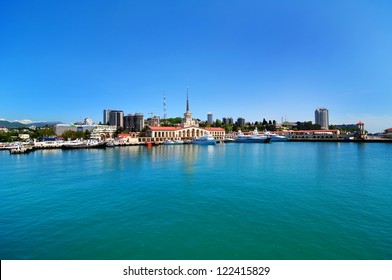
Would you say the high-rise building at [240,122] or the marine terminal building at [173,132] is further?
the high-rise building at [240,122]

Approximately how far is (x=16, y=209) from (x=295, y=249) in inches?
508

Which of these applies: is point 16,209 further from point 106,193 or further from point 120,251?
point 120,251

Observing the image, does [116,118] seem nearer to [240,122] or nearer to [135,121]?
[135,121]

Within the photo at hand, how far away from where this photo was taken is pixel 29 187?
625 inches

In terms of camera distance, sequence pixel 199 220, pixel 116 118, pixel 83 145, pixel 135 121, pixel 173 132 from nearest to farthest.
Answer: pixel 199 220 → pixel 83 145 → pixel 173 132 → pixel 135 121 → pixel 116 118

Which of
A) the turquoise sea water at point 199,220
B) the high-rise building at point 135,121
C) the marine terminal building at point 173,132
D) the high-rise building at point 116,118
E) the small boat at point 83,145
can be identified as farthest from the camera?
the high-rise building at point 116,118

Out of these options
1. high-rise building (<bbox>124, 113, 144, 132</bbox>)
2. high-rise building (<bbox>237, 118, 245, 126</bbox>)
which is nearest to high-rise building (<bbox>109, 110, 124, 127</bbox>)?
high-rise building (<bbox>124, 113, 144, 132</bbox>)

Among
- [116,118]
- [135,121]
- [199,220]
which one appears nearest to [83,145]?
[199,220]

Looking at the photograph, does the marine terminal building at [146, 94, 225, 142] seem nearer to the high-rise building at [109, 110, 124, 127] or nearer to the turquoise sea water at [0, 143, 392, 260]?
the turquoise sea water at [0, 143, 392, 260]

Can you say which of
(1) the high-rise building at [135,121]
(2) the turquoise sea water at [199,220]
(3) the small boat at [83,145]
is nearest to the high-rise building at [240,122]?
(1) the high-rise building at [135,121]

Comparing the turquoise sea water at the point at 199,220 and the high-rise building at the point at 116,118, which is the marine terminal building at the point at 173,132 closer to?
the turquoise sea water at the point at 199,220

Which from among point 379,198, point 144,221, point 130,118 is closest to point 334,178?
point 379,198

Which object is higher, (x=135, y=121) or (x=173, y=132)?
(x=135, y=121)

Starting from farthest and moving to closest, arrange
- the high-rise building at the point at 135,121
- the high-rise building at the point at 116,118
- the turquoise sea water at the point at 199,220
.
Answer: the high-rise building at the point at 116,118 < the high-rise building at the point at 135,121 < the turquoise sea water at the point at 199,220
